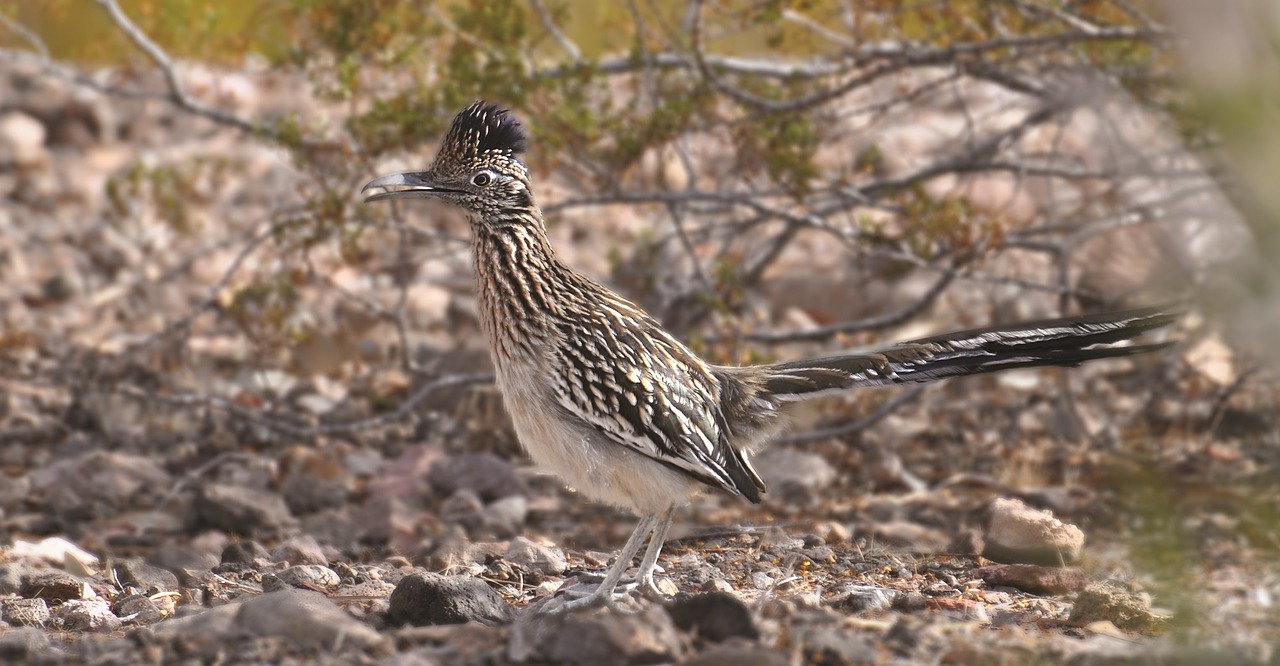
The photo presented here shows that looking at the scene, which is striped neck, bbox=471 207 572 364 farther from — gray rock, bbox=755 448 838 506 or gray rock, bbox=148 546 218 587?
gray rock, bbox=755 448 838 506

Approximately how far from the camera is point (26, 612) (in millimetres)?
4848

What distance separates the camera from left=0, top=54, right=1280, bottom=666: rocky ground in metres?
3.98

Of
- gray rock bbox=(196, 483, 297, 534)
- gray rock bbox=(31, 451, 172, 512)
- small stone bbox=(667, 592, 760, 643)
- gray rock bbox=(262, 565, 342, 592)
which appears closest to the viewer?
small stone bbox=(667, 592, 760, 643)

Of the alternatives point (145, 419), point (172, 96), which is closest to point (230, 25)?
point (172, 96)

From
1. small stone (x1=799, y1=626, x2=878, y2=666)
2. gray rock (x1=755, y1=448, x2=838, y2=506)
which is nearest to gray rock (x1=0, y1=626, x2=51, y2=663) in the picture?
small stone (x1=799, y1=626, x2=878, y2=666)

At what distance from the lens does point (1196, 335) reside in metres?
7.41

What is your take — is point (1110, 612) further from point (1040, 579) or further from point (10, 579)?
point (10, 579)

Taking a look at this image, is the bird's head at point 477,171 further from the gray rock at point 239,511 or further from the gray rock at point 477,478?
the gray rock at point 477,478

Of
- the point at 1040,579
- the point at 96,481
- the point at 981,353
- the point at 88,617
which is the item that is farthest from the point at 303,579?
the point at 96,481

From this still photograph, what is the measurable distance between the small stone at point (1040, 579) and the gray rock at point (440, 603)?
191cm

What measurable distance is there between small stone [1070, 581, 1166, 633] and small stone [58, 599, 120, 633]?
3182mm

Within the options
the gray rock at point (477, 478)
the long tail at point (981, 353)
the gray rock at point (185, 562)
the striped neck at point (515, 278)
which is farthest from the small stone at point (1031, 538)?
the gray rock at point (477, 478)

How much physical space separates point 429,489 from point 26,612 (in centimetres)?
344

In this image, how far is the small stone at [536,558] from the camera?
5387 mm
